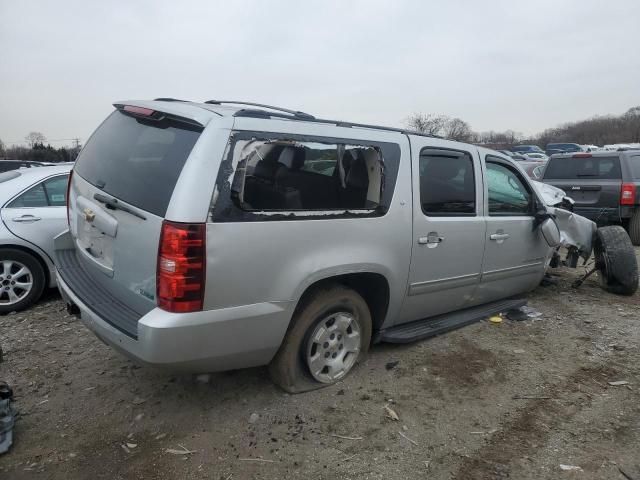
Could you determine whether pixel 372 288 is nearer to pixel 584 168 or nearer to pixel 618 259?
pixel 618 259

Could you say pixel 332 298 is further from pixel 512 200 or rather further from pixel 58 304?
pixel 58 304

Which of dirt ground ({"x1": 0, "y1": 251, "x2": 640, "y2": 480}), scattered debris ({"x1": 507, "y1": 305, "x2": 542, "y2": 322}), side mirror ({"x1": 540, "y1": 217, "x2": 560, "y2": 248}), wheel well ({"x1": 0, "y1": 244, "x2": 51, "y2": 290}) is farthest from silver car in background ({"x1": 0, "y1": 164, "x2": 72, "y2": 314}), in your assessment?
side mirror ({"x1": 540, "y1": 217, "x2": 560, "y2": 248})

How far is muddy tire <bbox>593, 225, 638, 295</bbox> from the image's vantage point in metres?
5.20

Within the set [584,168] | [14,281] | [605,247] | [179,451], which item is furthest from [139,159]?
[584,168]

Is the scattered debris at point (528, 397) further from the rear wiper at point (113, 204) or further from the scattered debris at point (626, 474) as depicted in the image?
the rear wiper at point (113, 204)

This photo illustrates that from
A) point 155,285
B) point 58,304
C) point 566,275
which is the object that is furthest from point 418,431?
point 566,275

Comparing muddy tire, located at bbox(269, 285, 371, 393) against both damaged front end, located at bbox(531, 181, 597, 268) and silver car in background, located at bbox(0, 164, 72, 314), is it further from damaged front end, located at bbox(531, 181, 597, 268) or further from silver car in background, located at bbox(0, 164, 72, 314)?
damaged front end, located at bbox(531, 181, 597, 268)

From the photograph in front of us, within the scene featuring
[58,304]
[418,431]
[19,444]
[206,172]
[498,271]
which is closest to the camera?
[206,172]

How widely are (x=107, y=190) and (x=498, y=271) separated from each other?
3251 mm

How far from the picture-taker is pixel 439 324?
12.6 feet

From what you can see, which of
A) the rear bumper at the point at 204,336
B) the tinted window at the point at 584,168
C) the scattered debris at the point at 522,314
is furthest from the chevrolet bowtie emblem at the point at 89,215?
the tinted window at the point at 584,168

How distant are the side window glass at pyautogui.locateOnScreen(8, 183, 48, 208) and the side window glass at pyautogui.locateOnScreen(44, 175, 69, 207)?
0.04 m

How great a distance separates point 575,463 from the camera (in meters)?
2.52

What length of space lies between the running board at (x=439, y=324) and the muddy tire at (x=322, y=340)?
253mm
